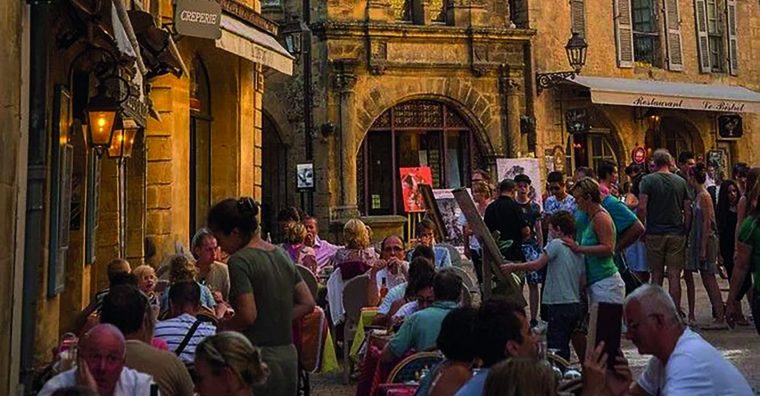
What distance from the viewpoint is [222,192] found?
12.6m

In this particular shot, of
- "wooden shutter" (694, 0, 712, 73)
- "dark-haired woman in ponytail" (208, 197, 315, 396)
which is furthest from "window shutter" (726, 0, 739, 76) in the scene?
"dark-haired woman in ponytail" (208, 197, 315, 396)

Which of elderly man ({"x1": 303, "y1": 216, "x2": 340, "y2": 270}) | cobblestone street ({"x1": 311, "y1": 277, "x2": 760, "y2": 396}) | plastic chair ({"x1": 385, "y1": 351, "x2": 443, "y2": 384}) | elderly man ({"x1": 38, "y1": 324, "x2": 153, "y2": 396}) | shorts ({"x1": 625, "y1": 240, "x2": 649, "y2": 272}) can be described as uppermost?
elderly man ({"x1": 303, "y1": 216, "x2": 340, "y2": 270})

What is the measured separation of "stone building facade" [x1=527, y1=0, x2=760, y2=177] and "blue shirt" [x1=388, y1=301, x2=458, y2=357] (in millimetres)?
16650

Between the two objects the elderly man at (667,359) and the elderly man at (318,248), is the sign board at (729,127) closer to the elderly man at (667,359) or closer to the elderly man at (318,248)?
the elderly man at (318,248)

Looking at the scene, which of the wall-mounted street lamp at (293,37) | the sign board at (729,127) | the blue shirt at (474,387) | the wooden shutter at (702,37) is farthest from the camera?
the wooden shutter at (702,37)

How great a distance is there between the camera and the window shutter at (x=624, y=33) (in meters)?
22.9

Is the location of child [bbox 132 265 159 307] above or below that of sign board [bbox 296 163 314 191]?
below

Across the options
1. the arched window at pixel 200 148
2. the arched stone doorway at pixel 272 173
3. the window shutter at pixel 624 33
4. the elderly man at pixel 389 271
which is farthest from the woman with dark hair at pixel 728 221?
the window shutter at pixel 624 33

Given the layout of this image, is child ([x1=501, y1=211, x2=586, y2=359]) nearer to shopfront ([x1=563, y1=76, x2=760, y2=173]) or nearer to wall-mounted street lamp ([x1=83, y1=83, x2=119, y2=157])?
wall-mounted street lamp ([x1=83, y1=83, x2=119, y2=157])

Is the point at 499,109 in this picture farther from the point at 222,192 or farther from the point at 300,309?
the point at 300,309

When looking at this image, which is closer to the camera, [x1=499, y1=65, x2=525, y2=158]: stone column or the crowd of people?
the crowd of people

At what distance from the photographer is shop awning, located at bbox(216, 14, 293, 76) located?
10.5 meters

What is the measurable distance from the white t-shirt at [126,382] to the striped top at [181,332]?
1069 mm

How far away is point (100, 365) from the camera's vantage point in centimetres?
349
